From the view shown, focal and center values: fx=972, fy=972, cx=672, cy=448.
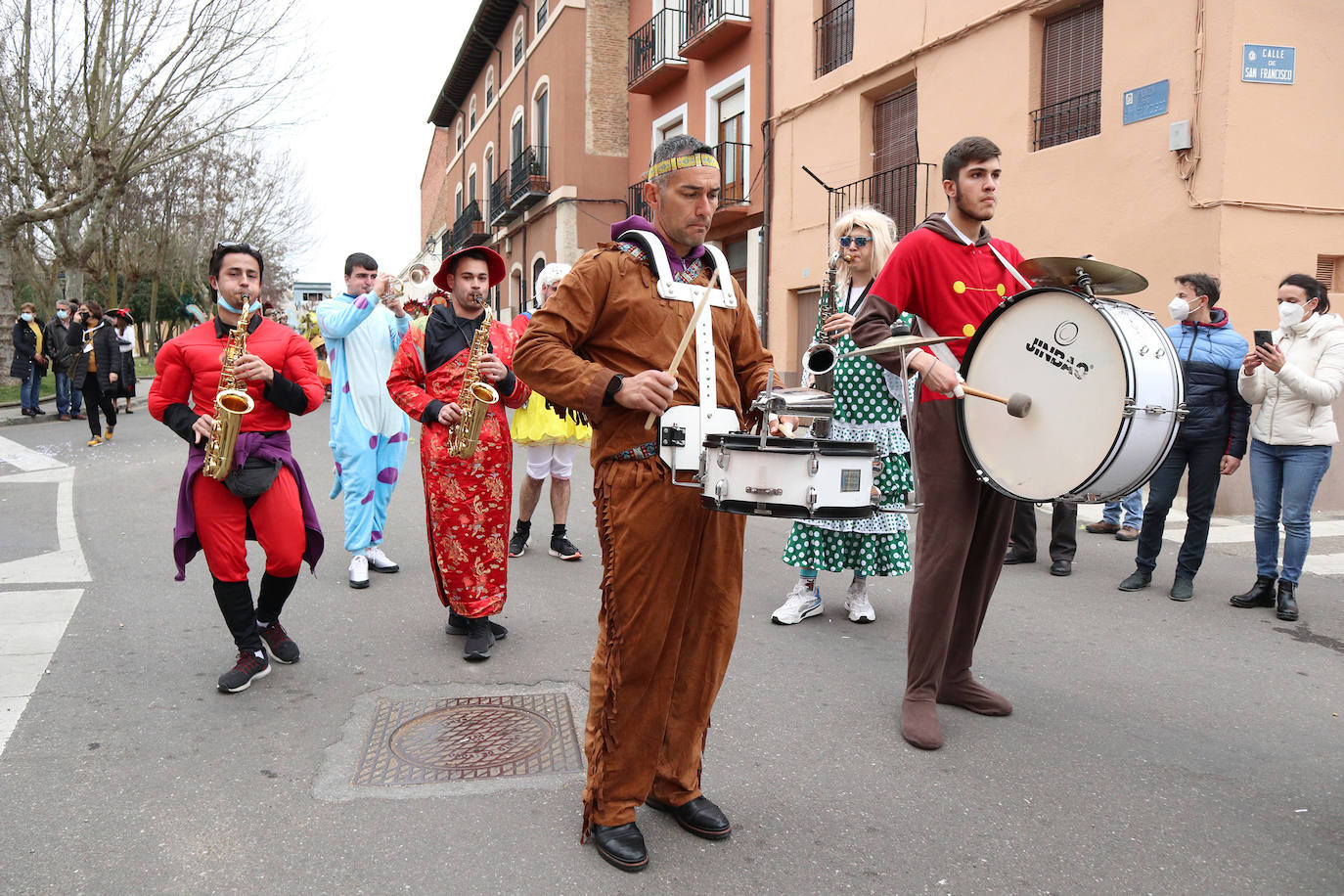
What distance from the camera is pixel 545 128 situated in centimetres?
2725

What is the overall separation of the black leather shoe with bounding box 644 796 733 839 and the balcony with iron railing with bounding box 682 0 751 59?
1643 cm

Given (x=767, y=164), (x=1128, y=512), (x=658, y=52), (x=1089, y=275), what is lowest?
(x=1128, y=512)

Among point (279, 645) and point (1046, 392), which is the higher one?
point (1046, 392)

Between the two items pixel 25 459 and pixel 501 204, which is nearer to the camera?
pixel 25 459

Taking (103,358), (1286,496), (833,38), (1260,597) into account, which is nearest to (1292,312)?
(1286,496)

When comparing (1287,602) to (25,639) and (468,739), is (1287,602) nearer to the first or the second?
(468,739)

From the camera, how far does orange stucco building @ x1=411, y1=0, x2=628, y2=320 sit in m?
24.9

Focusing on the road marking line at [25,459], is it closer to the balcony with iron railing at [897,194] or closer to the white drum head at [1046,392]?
the balcony with iron railing at [897,194]

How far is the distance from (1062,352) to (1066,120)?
9.02m

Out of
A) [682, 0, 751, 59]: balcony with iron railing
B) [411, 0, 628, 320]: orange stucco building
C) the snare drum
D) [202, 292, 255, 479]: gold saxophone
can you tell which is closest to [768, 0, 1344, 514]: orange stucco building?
[682, 0, 751, 59]: balcony with iron railing

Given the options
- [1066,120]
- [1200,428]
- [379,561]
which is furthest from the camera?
[1066,120]

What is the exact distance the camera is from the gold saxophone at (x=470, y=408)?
4.57 m

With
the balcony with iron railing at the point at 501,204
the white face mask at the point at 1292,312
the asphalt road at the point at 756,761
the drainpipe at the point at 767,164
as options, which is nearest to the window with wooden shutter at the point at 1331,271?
the white face mask at the point at 1292,312

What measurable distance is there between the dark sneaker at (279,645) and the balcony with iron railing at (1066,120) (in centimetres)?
961
